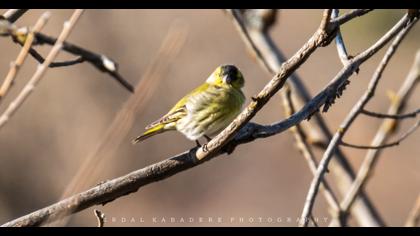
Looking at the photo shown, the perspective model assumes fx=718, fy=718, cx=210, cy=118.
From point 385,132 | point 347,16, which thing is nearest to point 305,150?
point 385,132

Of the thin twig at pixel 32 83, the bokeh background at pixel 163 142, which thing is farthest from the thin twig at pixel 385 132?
the bokeh background at pixel 163 142

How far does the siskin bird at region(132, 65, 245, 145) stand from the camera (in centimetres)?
325

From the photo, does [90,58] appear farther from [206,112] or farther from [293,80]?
[293,80]

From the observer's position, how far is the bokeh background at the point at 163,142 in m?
9.14

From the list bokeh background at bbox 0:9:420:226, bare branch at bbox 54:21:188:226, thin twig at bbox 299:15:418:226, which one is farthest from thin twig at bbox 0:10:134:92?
bokeh background at bbox 0:9:420:226

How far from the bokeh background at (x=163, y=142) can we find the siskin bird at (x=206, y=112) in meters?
4.44

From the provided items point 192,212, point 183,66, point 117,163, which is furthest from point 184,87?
point 192,212

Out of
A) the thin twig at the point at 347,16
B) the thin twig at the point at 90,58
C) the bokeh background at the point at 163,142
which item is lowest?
the bokeh background at the point at 163,142

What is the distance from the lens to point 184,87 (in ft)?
35.7

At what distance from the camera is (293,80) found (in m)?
3.53

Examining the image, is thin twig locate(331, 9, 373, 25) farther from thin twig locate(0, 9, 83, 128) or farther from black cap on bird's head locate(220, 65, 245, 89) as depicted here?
black cap on bird's head locate(220, 65, 245, 89)

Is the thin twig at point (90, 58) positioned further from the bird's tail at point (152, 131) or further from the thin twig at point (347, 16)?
the bird's tail at point (152, 131)

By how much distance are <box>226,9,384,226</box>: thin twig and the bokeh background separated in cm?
427
